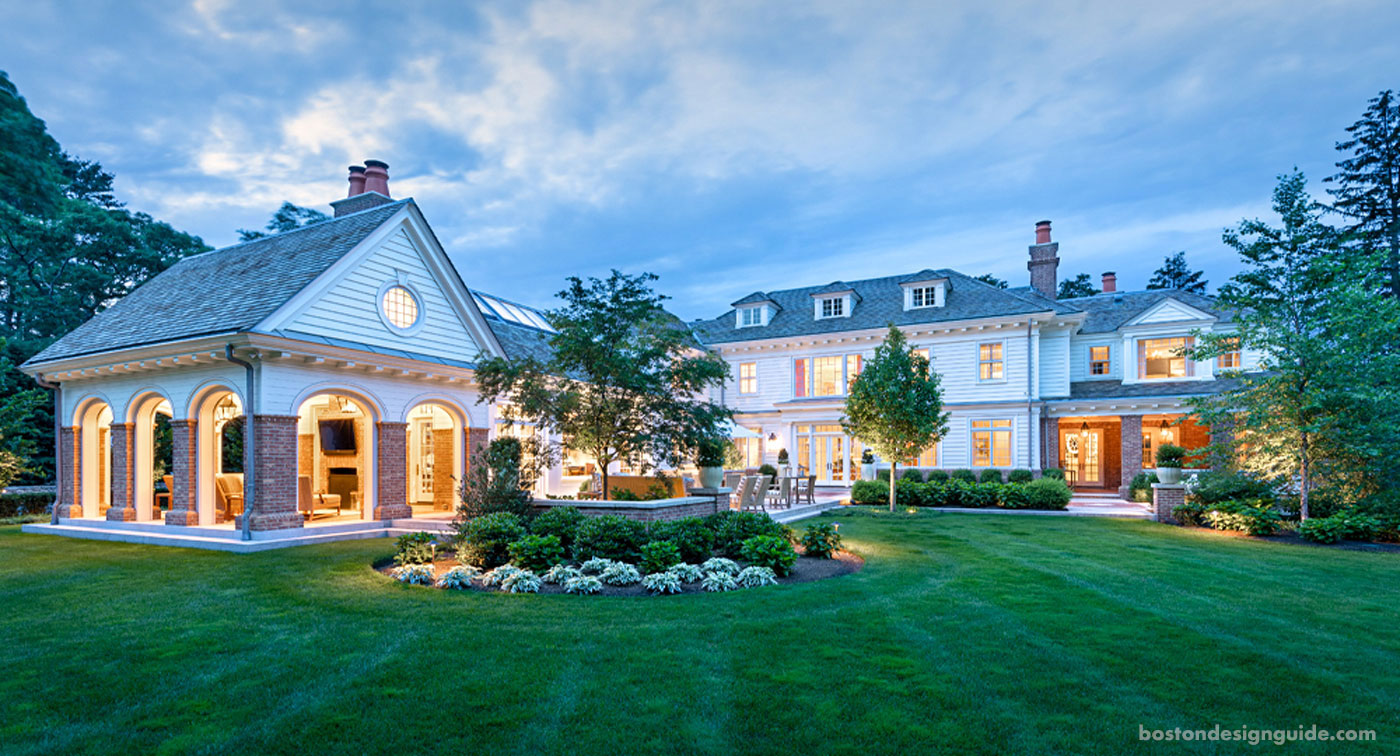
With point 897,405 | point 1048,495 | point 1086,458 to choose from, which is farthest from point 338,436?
point 1086,458

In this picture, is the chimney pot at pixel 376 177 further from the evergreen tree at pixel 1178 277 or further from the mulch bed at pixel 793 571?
the evergreen tree at pixel 1178 277

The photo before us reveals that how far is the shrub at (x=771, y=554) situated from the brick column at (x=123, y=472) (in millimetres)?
13152

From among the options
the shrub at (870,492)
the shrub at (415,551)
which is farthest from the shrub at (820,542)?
the shrub at (870,492)

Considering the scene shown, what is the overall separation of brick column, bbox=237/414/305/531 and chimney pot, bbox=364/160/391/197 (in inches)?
293

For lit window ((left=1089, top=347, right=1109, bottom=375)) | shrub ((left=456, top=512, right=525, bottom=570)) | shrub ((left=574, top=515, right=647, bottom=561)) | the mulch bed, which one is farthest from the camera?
lit window ((left=1089, top=347, right=1109, bottom=375))

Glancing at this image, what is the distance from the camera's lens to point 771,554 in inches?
351

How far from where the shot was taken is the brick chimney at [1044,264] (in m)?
28.1

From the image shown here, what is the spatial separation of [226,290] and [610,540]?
10643mm

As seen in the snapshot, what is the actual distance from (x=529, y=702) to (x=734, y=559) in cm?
559

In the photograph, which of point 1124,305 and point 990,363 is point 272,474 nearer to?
point 990,363

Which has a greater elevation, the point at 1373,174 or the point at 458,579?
the point at 1373,174

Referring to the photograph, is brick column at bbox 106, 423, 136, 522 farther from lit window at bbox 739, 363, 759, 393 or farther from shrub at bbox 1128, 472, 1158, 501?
shrub at bbox 1128, 472, 1158, 501

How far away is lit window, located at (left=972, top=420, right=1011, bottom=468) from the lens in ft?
83.1

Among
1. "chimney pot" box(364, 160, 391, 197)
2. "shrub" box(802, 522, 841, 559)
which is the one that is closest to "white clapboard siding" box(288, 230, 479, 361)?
"chimney pot" box(364, 160, 391, 197)
